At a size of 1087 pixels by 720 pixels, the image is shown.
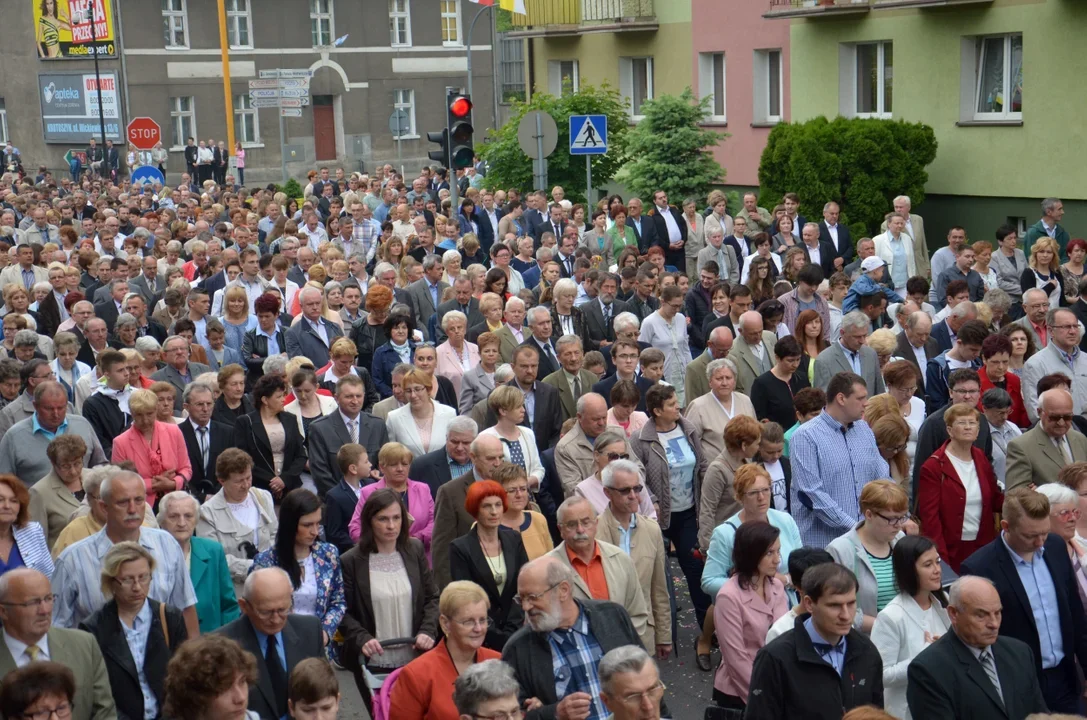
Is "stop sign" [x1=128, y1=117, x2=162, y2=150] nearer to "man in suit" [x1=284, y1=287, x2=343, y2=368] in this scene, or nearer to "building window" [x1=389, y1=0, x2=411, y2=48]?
"man in suit" [x1=284, y1=287, x2=343, y2=368]

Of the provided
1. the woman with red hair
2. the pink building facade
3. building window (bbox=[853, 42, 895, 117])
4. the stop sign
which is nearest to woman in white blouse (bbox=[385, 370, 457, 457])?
the woman with red hair

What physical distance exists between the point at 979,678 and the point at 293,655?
9.80 feet

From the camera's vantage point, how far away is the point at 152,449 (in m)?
9.67

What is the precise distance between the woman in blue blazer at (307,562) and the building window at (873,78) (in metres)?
21.0

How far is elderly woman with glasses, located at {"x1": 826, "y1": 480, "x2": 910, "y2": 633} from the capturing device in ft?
23.5

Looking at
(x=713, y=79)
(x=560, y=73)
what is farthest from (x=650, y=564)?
(x=560, y=73)

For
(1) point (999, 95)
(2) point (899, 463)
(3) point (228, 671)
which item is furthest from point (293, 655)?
(1) point (999, 95)

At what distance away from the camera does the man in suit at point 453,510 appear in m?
8.20

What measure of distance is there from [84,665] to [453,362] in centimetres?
644

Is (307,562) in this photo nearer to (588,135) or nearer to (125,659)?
(125,659)

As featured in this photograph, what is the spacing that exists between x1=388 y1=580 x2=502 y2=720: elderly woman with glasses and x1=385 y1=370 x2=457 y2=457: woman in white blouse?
4017 mm

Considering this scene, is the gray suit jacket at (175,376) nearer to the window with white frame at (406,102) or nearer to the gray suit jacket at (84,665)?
the gray suit jacket at (84,665)

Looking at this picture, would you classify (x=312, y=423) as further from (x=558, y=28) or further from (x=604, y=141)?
(x=558, y=28)

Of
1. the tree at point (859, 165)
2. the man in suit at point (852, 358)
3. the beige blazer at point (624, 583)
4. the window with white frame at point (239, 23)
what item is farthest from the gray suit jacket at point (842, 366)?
the window with white frame at point (239, 23)
